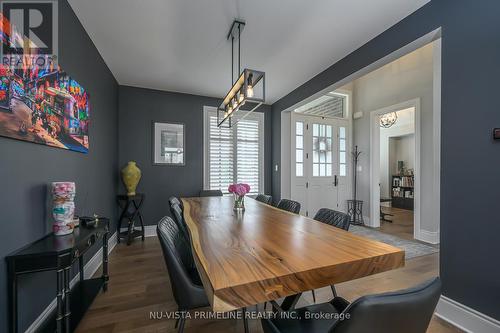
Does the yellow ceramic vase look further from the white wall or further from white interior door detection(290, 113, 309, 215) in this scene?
the white wall

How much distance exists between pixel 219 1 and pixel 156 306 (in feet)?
9.38

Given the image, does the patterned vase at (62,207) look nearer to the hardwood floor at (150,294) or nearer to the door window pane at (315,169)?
the hardwood floor at (150,294)

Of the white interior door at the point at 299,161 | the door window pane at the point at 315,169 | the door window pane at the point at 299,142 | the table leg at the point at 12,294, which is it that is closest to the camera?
the table leg at the point at 12,294

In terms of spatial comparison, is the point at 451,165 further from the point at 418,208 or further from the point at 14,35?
Result: the point at 14,35

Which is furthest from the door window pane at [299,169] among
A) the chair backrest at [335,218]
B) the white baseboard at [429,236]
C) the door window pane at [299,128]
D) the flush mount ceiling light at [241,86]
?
the chair backrest at [335,218]

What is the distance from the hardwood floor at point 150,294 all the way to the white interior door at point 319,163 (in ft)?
7.04

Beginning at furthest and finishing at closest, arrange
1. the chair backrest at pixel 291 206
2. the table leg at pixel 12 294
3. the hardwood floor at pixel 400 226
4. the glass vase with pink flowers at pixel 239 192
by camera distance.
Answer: the hardwood floor at pixel 400 226
the chair backrest at pixel 291 206
the glass vase with pink flowers at pixel 239 192
the table leg at pixel 12 294

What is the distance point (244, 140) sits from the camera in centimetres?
479

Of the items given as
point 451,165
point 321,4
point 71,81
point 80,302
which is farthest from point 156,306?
point 321,4

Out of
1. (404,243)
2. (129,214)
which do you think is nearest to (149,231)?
(129,214)

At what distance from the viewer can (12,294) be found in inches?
47.9

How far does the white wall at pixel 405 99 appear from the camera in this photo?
12.0ft

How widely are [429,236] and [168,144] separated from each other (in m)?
4.98

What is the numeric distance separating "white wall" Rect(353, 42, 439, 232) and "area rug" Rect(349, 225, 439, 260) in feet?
1.35
